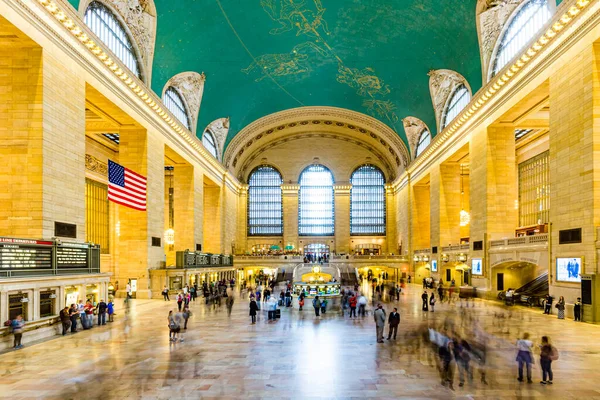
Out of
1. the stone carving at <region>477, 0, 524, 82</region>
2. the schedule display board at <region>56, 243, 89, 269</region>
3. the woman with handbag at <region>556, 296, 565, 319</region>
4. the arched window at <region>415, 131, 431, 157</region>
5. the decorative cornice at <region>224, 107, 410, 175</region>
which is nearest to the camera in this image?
the schedule display board at <region>56, 243, 89, 269</region>

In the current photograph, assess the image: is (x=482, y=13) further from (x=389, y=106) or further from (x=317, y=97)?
(x=317, y=97)

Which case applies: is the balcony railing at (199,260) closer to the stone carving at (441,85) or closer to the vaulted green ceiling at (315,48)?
the vaulted green ceiling at (315,48)

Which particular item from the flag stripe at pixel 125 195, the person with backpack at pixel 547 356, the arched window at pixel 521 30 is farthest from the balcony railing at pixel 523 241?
the flag stripe at pixel 125 195

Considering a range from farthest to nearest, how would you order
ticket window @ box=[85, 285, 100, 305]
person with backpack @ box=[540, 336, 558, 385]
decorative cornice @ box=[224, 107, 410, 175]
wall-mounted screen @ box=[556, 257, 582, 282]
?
decorative cornice @ box=[224, 107, 410, 175], ticket window @ box=[85, 285, 100, 305], wall-mounted screen @ box=[556, 257, 582, 282], person with backpack @ box=[540, 336, 558, 385]

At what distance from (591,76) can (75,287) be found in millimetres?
18339

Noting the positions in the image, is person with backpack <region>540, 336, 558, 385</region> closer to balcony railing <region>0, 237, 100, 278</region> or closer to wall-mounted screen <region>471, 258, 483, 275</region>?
balcony railing <region>0, 237, 100, 278</region>

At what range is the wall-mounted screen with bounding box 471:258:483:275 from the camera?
82.9ft

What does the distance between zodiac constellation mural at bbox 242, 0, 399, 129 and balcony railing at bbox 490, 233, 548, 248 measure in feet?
49.6

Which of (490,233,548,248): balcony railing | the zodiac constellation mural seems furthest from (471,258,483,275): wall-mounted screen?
the zodiac constellation mural

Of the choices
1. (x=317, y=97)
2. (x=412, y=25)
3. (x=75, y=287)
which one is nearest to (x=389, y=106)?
(x=317, y=97)

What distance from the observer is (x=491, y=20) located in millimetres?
22922

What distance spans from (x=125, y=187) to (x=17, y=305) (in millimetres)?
8526

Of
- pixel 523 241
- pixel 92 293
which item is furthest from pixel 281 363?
→ pixel 523 241

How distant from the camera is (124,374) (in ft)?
29.8
